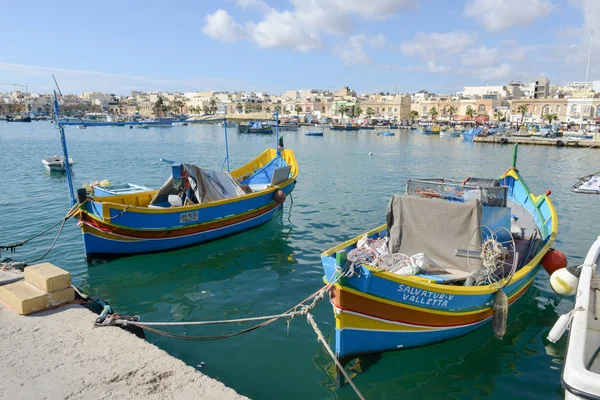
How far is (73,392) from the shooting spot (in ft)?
17.0

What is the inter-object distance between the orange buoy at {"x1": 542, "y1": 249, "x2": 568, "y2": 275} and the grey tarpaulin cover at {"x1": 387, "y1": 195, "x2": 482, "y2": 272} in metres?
2.79

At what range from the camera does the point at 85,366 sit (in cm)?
570

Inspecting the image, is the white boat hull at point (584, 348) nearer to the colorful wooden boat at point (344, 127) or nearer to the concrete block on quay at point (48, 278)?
the concrete block on quay at point (48, 278)

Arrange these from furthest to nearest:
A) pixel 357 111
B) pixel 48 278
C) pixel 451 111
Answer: pixel 357 111 → pixel 451 111 → pixel 48 278

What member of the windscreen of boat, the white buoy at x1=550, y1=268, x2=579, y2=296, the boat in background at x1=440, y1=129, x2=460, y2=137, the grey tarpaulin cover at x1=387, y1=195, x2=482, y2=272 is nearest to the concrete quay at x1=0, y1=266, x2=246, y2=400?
the grey tarpaulin cover at x1=387, y1=195, x2=482, y2=272

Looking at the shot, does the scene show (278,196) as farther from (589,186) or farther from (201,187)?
(589,186)

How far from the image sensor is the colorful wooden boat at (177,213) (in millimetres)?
12352

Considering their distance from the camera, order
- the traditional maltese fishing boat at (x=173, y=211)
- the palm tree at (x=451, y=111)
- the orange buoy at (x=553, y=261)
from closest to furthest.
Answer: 1. the orange buoy at (x=553, y=261)
2. the traditional maltese fishing boat at (x=173, y=211)
3. the palm tree at (x=451, y=111)

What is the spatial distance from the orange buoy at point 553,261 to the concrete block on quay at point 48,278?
1072 centimetres

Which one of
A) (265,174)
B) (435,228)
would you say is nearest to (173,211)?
(265,174)

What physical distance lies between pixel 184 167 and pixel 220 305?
6324mm

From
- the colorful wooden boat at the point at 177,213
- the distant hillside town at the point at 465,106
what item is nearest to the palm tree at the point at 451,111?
the distant hillside town at the point at 465,106

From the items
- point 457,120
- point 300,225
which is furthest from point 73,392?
point 457,120

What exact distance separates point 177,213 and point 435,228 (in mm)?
8394
